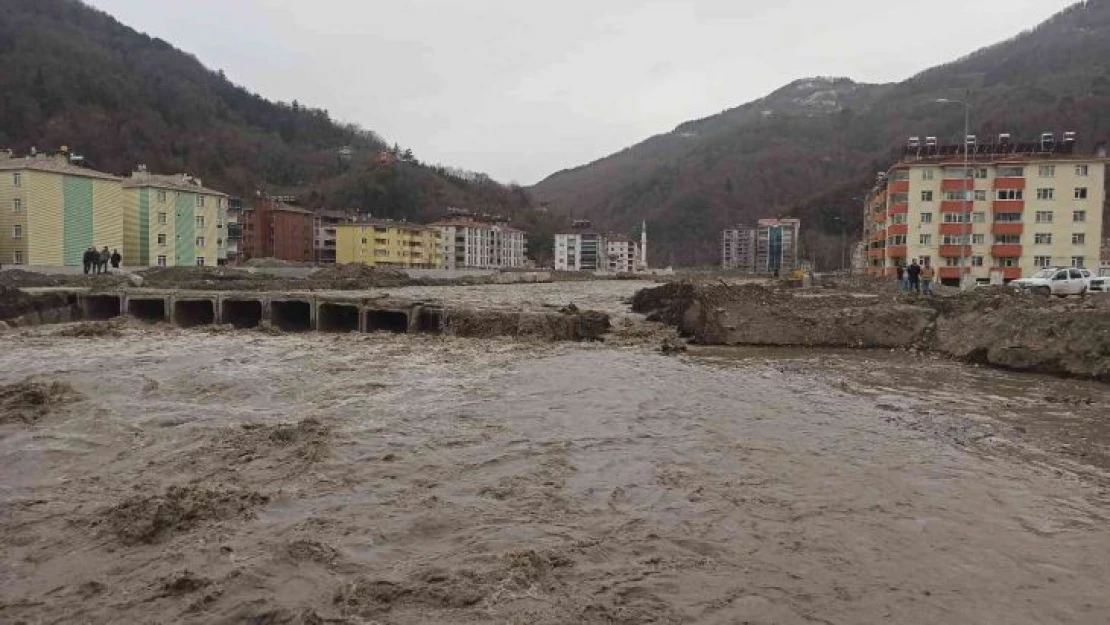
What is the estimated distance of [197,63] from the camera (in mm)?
182750

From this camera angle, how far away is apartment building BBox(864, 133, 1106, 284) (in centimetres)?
6550

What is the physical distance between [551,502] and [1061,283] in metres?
34.1

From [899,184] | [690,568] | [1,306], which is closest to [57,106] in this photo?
[1,306]

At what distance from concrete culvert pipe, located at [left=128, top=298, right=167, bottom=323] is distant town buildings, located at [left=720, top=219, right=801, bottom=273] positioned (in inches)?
3770

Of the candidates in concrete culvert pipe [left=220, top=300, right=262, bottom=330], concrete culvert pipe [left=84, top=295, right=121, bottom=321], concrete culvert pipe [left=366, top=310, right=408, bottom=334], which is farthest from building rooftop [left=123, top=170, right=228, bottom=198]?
concrete culvert pipe [left=366, top=310, right=408, bottom=334]

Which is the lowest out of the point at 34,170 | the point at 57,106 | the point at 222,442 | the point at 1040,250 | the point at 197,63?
the point at 222,442

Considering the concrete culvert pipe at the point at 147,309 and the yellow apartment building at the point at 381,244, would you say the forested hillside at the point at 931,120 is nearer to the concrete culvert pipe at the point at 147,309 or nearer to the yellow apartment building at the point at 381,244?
the yellow apartment building at the point at 381,244

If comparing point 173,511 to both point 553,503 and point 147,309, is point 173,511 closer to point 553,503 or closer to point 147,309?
point 553,503

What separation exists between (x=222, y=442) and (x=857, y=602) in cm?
854

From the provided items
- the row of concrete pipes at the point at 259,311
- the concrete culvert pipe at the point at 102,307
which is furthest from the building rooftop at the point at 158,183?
the row of concrete pipes at the point at 259,311

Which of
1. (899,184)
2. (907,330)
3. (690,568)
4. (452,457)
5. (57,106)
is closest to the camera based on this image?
(690,568)

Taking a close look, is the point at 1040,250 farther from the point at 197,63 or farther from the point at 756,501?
the point at 197,63

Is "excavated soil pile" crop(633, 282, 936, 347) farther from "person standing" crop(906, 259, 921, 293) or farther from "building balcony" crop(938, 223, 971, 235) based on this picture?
"building balcony" crop(938, 223, 971, 235)

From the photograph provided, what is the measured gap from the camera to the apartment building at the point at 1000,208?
215ft
